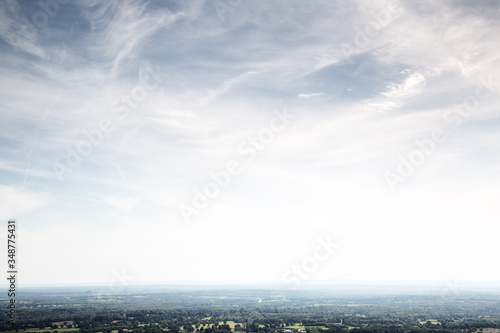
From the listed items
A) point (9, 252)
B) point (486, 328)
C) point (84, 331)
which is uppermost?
point (9, 252)

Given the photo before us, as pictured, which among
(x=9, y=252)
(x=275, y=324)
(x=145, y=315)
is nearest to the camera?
(x=9, y=252)

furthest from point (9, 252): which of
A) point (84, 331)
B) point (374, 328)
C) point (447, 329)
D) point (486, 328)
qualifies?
point (486, 328)

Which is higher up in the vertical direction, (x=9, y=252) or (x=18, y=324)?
(x=9, y=252)

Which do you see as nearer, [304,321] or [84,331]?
[84,331]

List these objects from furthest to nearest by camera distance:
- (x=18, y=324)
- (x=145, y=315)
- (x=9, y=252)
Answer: (x=145, y=315), (x=18, y=324), (x=9, y=252)

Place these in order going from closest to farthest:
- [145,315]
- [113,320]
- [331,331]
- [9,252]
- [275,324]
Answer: [9,252] < [331,331] < [275,324] < [113,320] < [145,315]

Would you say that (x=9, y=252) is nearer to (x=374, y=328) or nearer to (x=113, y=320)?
(x=113, y=320)

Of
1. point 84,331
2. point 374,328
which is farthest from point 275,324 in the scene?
point 84,331

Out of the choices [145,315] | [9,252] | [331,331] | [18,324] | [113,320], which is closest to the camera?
[9,252]

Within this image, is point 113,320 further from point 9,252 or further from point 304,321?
point 9,252
